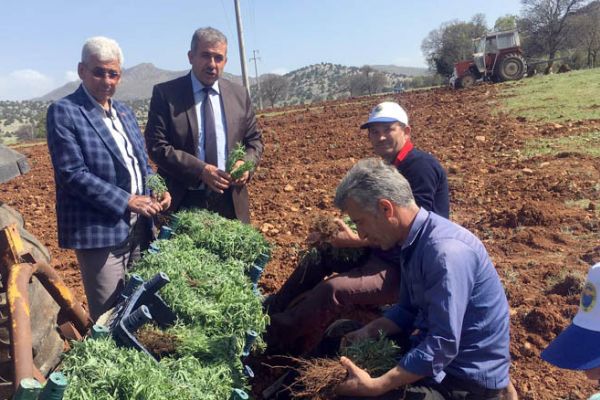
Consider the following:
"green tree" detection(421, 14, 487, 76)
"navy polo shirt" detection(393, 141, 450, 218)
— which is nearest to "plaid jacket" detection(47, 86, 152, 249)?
"navy polo shirt" detection(393, 141, 450, 218)

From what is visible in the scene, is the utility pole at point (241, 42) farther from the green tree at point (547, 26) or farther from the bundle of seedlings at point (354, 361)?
the green tree at point (547, 26)

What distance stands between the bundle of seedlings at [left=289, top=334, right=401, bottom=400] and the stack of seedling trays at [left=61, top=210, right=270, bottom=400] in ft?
1.13

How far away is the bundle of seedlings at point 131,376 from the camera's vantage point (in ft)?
6.17

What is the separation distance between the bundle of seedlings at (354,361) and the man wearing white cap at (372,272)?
70 centimetres

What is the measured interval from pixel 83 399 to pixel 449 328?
1.45 meters

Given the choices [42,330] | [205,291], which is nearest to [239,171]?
[205,291]

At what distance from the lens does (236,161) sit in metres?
4.00

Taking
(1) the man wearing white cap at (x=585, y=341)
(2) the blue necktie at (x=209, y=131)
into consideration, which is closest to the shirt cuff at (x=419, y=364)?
(1) the man wearing white cap at (x=585, y=341)

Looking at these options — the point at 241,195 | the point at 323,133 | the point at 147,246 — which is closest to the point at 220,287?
the point at 147,246

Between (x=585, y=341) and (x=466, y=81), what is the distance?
96.3 feet

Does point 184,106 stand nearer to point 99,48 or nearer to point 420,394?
point 99,48

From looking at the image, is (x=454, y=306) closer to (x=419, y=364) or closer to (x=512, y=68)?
(x=419, y=364)

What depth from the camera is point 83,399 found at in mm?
1782

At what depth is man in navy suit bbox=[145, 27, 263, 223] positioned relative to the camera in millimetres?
3828
